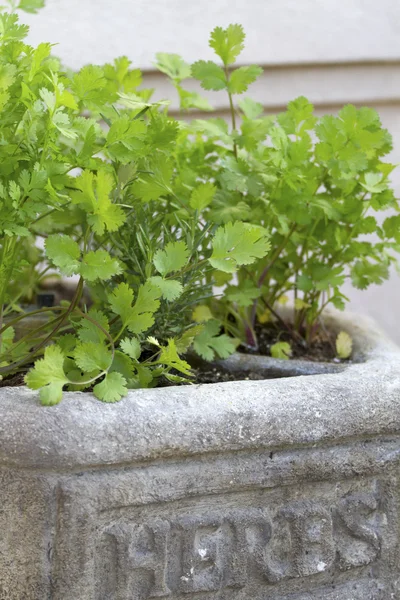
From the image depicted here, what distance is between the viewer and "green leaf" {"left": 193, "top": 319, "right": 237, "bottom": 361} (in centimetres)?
101

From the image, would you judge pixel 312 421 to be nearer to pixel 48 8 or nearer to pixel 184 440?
pixel 184 440

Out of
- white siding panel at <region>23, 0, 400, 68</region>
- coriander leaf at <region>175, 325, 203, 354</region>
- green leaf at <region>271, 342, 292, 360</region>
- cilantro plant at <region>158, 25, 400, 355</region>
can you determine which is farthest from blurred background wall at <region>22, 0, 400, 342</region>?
coriander leaf at <region>175, 325, 203, 354</region>

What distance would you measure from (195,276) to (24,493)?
324 mm

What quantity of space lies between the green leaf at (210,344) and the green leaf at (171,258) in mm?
187

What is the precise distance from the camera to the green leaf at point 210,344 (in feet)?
3.30

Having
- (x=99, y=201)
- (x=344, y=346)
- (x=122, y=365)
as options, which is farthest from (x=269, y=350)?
(x=99, y=201)

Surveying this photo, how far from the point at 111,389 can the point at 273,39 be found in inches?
45.6

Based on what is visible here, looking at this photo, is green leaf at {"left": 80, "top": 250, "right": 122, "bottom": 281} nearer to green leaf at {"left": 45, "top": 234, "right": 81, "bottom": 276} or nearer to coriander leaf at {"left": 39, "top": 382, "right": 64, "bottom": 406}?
green leaf at {"left": 45, "top": 234, "right": 81, "bottom": 276}

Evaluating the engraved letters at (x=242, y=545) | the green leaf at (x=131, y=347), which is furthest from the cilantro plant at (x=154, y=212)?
the engraved letters at (x=242, y=545)

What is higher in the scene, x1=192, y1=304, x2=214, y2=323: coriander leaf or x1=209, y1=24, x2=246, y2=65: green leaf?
x1=209, y1=24, x2=246, y2=65: green leaf

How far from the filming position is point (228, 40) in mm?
1045

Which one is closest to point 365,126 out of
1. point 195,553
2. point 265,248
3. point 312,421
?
point 265,248

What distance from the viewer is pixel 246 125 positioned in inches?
43.2

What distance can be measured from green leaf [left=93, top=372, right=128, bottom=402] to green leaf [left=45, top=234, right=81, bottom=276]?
0.13 m
